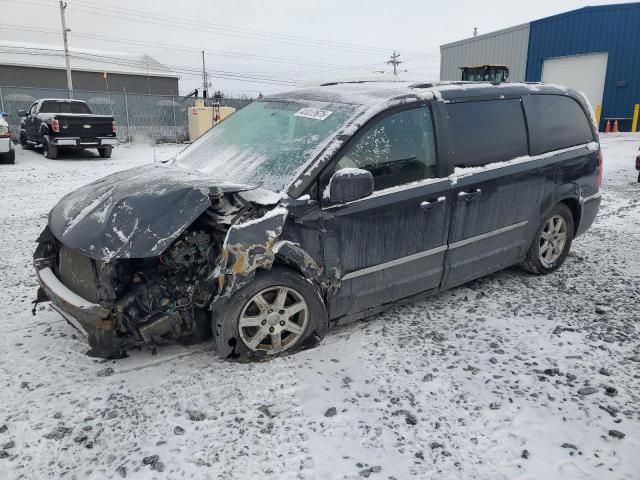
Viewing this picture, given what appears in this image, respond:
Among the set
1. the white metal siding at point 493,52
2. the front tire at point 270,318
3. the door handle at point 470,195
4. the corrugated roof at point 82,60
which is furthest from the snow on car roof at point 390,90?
the corrugated roof at point 82,60

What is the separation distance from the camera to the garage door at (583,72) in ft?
68.8

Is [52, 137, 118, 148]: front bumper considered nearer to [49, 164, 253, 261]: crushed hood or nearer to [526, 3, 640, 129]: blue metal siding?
[49, 164, 253, 261]: crushed hood

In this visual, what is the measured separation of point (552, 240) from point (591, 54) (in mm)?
20405

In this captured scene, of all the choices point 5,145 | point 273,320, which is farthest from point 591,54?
point 273,320

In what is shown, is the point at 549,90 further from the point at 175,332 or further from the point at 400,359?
the point at 175,332

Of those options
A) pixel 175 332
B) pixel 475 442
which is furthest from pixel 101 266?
pixel 475 442

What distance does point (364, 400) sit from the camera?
9.55 feet

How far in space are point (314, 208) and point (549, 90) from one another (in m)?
3.02

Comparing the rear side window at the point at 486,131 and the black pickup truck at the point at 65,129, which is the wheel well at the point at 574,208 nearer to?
the rear side window at the point at 486,131

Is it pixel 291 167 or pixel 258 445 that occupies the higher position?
pixel 291 167

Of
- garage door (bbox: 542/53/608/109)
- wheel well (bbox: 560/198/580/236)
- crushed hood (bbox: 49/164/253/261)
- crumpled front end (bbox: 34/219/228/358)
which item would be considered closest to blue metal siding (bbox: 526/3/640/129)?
garage door (bbox: 542/53/608/109)

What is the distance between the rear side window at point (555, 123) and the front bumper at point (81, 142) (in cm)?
1381

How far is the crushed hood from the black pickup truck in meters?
12.6

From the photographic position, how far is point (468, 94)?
4070 millimetres
